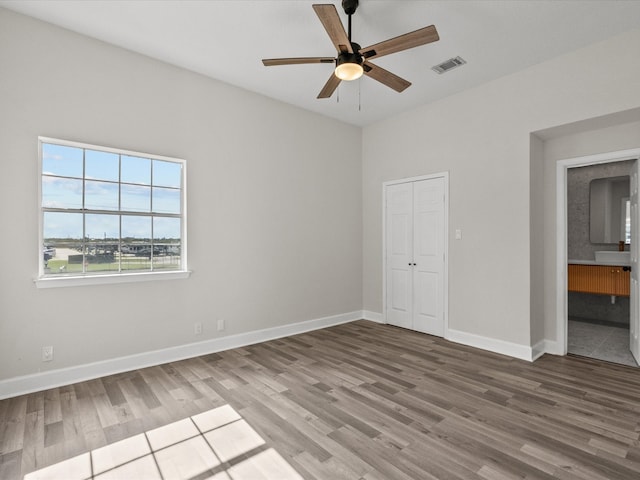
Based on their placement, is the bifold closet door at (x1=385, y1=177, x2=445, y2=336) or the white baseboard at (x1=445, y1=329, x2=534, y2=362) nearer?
the white baseboard at (x1=445, y1=329, x2=534, y2=362)

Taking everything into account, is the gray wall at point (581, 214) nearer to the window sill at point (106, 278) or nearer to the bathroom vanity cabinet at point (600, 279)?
the bathroom vanity cabinet at point (600, 279)

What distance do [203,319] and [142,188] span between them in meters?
1.63

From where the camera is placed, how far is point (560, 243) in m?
4.15

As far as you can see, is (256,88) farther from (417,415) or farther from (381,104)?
(417,415)

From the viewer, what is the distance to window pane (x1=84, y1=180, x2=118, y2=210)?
3408 millimetres

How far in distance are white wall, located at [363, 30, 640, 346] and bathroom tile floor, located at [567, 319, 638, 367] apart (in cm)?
67

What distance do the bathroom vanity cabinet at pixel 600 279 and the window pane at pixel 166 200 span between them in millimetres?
5889

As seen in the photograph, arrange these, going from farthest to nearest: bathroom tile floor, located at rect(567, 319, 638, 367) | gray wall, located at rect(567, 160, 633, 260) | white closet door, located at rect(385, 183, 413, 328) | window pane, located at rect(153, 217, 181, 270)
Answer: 1. gray wall, located at rect(567, 160, 633, 260)
2. white closet door, located at rect(385, 183, 413, 328)
3. bathroom tile floor, located at rect(567, 319, 638, 367)
4. window pane, located at rect(153, 217, 181, 270)

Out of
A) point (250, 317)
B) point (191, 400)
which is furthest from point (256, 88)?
point (191, 400)

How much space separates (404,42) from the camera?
2.60 meters

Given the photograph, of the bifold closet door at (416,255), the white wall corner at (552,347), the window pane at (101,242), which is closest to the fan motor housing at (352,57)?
the bifold closet door at (416,255)

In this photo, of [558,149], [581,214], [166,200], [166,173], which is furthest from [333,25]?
[581,214]

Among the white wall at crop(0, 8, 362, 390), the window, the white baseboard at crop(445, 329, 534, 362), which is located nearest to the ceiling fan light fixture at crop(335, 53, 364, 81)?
the white wall at crop(0, 8, 362, 390)

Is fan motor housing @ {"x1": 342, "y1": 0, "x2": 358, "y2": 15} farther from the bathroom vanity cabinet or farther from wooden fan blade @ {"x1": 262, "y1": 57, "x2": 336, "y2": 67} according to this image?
the bathroom vanity cabinet
